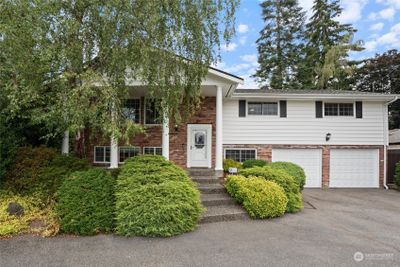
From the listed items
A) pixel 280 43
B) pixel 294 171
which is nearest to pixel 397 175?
pixel 294 171

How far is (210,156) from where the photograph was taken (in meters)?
11.9

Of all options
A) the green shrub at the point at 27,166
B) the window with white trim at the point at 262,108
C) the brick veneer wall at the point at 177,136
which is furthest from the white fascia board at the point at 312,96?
the green shrub at the point at 27,166

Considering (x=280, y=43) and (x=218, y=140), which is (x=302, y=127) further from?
(x=280, y=43)

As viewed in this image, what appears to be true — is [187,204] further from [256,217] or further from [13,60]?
[13,60]

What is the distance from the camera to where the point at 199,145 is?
Answer: 11945 millimetres

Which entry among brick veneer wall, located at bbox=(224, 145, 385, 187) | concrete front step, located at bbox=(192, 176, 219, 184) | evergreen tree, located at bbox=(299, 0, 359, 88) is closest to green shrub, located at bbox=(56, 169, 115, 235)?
concrete front step, located at bbox=(192, 176, 219, 184)

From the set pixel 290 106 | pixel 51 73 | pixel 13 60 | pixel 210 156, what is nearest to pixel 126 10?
pixel 51 73

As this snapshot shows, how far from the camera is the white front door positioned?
11.9 metres

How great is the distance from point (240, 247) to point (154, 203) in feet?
6.27

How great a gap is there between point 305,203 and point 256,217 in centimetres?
293

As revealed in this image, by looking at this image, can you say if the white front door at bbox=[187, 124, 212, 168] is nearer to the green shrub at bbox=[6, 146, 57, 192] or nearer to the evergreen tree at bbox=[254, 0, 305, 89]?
the green shrub at bbox=[6, 146, 57, 192]

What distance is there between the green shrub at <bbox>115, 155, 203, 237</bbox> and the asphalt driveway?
0.23 m

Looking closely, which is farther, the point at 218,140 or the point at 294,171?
the point at 218,140

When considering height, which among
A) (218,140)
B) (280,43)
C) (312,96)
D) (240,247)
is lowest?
(240,247)
